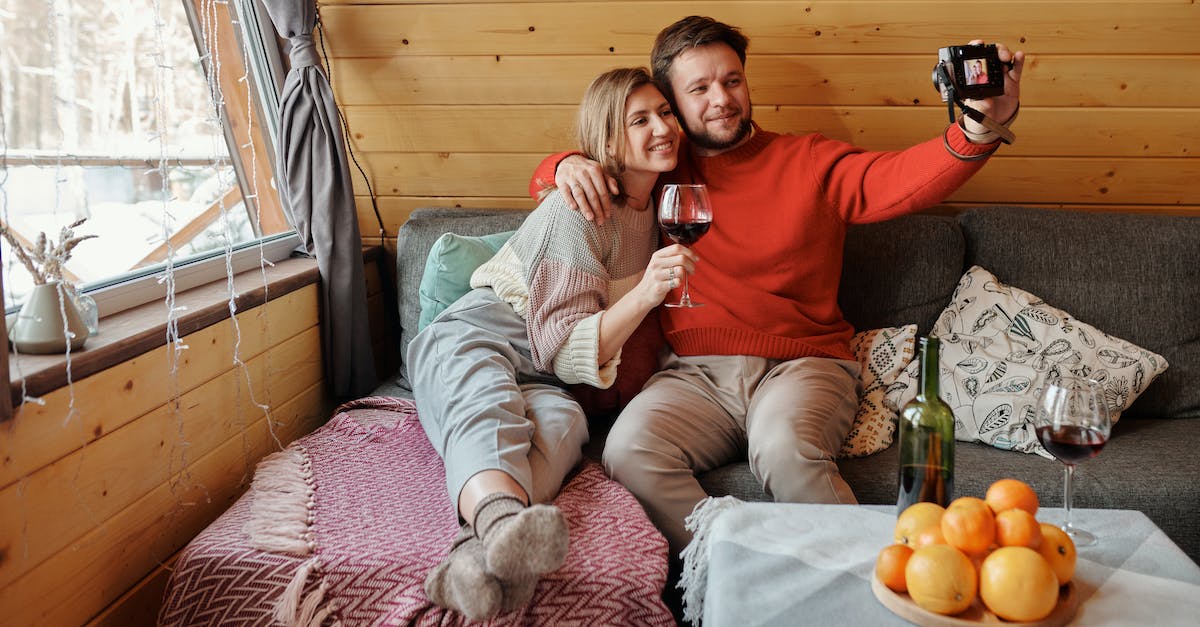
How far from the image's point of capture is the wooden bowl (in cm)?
101

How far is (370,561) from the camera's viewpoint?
1.48m

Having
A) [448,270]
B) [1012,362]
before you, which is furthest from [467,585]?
[1012,362]

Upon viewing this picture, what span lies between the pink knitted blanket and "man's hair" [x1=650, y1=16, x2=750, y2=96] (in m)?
0.96

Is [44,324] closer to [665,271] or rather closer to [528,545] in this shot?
[528,545]

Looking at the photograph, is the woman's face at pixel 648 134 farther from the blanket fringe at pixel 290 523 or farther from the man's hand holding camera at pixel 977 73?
the blanket fringe at pixel 290 523

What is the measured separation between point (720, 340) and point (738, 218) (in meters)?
0.29

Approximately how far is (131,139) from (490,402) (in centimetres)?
96

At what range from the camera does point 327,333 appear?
7.63 ft

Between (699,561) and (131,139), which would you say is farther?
(131,139)

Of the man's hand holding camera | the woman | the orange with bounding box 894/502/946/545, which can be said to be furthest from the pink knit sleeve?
the orange with bounding box 894/502/946/545


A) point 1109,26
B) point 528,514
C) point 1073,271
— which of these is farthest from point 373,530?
point 1109,26

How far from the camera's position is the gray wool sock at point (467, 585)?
51.3 inches

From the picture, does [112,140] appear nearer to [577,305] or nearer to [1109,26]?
[577,305]

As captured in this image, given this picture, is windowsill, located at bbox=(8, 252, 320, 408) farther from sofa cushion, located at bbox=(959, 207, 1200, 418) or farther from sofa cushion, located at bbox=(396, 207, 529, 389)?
sofa cushion, located at bbox=(959, 207, 1200, 418)
